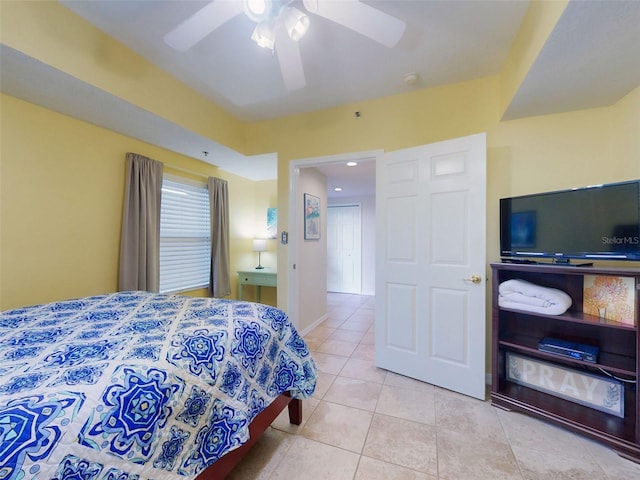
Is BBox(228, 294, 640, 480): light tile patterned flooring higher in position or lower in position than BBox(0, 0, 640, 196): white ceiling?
lower

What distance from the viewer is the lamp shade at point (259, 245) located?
4.15 meters

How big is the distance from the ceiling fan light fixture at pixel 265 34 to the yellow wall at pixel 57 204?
189 cm

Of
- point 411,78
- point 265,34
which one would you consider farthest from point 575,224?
point 265,34

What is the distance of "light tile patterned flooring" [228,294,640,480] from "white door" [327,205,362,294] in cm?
383

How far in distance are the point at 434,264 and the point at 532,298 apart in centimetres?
66

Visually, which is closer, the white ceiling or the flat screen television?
the white ceiling

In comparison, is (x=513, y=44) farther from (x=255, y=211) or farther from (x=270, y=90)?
(x=255, y=211)

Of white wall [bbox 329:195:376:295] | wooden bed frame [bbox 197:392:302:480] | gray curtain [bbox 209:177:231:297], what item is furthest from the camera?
white wall [bbox 329:195:376:295]

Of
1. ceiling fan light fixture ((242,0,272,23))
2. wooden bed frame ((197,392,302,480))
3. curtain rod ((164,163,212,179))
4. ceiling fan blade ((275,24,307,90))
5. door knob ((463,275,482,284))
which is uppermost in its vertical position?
ceiling fan light fixture ((242,0,272,23))

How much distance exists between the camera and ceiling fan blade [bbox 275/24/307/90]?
1.43m

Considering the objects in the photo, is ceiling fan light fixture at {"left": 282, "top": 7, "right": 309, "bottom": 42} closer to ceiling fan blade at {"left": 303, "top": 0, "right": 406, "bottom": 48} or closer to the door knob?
ceiling fan blade at {"left": 303, "top": 0, "right": 406, "bottom": 48}

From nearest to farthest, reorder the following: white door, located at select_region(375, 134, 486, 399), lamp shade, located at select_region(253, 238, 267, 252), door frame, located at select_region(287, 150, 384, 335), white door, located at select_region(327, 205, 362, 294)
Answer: white door, located at select_region(375, 134, 486, 399) < door frame, located at select_region(287, 150, 384, 335) < lamp shade, located at select_region(253, 238, 267, 252) < white door, located at select_region(327, 205, 362, 294)

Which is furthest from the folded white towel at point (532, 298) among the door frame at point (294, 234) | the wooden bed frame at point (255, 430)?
the door frame at point (294, 234)

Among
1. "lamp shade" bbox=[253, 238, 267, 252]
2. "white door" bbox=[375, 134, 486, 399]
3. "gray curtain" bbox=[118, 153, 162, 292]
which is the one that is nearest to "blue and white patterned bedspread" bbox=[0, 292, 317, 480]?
"gray curtain" bbox=[118, 153, 162, 292]
